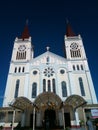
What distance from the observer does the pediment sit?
102 feet

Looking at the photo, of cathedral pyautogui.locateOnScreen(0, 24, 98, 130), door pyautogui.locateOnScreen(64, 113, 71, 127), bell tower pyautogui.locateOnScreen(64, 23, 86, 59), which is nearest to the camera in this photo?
cathedral pyautogui.locateOnScreen(0, 24, 98, 130)

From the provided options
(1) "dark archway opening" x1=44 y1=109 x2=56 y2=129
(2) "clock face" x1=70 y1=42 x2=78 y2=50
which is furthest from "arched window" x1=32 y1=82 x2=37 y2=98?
(2) "clock face" x1=70 y1=42 x2=78 y2=50

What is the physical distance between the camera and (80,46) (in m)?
33.2

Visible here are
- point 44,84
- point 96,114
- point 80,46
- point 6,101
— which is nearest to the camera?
point 96,114

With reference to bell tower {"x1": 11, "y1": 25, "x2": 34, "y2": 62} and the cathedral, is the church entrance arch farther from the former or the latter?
bell tower {"x1": 11, "y1": 25, "x2": 34, "y2": 62}

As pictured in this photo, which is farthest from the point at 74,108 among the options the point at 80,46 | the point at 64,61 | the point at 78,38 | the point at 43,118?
the point at 78,38

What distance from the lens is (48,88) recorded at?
1059 inches

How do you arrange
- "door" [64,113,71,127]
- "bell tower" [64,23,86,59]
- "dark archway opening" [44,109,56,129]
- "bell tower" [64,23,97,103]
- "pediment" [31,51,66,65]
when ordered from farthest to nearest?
1. "bell tower" [64,23,86,59]
2. "pediment" [31,51,66,65]
3. "bell tower" [64,23,97,103]
4. "dark archway opening" [44,109,56,129]
5. "door" [64,113,71,127]

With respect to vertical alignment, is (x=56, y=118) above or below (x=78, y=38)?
below

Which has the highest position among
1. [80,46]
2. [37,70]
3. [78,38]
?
[78,38]

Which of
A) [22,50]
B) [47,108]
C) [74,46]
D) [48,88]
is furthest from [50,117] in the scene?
[74,46]

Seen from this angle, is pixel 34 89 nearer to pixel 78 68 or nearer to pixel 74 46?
pixel 78 68

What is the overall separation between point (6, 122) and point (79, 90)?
48.8 ft

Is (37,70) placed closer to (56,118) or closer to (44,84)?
(44,84)
